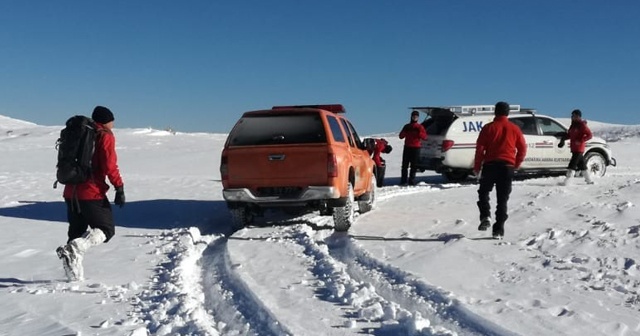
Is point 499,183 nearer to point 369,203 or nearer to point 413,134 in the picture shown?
point 369,203

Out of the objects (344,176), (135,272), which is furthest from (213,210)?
(135,272)

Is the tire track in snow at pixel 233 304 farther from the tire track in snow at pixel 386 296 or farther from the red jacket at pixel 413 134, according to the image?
the red jacket at pixel 413 134

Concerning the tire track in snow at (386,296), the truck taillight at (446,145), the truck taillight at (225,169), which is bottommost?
the tire track in snow at (386,296)

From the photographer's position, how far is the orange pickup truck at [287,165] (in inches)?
331

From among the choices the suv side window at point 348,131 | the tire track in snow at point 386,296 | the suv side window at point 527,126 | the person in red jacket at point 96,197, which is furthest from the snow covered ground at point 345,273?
the suv side window at point 527,126

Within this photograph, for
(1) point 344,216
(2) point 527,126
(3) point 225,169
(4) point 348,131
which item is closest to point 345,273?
(1) point 344,216

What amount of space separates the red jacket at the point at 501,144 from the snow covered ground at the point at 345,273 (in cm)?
97

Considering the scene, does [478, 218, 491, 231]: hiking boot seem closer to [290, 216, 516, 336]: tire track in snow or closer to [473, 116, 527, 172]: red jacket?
[473, 116, 527, 172]: red jacket

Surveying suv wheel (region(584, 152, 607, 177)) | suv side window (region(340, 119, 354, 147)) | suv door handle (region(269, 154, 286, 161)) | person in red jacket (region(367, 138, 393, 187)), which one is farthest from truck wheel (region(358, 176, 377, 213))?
suv wheel (region(584, 152, 607, 177))

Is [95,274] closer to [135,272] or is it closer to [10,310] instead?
[135,272]

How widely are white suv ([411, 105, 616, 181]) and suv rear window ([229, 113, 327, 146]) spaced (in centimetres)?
644

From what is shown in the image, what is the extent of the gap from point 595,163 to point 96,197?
14.0 metres

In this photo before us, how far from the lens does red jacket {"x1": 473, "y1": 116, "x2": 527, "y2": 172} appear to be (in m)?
7.74

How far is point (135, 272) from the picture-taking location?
6.44m
